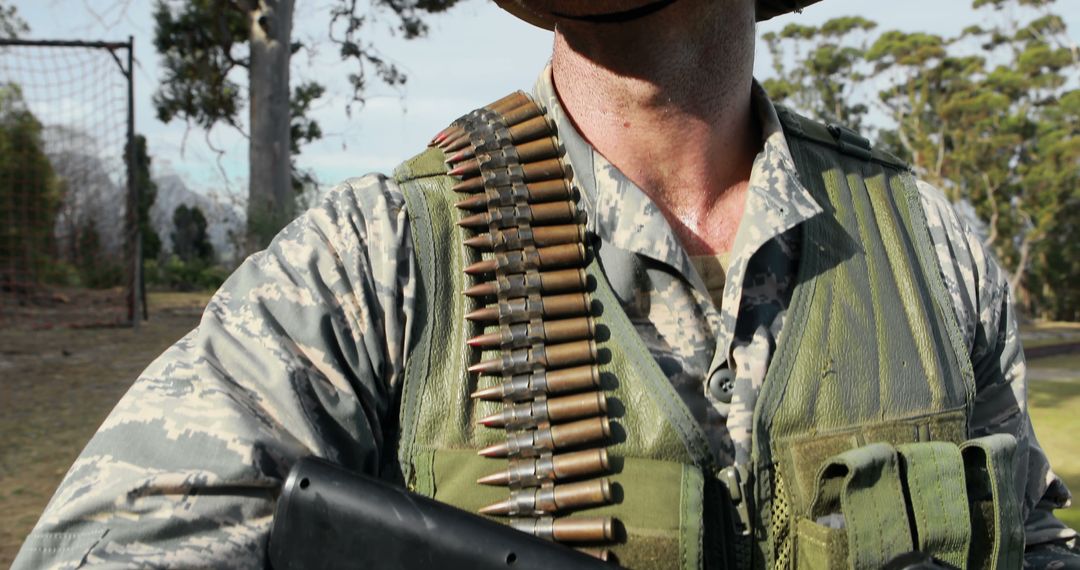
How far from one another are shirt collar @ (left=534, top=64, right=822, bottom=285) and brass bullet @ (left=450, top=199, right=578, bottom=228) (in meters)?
0.04

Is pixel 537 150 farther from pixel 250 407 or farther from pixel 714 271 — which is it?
pixel 250 407

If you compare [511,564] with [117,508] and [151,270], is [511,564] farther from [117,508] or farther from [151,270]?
[151,270]

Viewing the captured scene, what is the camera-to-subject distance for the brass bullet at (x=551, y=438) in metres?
1.48

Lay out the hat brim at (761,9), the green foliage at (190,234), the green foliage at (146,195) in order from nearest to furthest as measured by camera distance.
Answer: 1. the hat brim at (761,9)
2. the green foliage at (146,195)
3. the green foliage at (190,234)

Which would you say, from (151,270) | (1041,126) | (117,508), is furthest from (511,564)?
(1041,126)

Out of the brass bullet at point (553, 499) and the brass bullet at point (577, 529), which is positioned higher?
the brass bullet at point (553, 499)

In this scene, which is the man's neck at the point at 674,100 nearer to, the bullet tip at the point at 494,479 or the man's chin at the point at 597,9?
the man's chin at the point at 597,9

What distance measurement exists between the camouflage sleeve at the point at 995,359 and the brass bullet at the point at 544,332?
73cm

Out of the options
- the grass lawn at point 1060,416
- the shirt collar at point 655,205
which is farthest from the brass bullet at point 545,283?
the grass lawn at point 1060,416

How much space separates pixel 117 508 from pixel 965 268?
1.54m

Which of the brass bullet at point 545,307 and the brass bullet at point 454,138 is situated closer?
the brass bullet at point 545,307

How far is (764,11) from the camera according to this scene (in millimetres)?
2076

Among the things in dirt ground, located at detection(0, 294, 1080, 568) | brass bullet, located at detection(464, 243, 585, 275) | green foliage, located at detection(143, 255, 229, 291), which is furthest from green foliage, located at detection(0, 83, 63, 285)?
brass bullet, located at detection(464, 243, 585, 275)

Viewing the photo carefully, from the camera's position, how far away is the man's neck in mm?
1717
